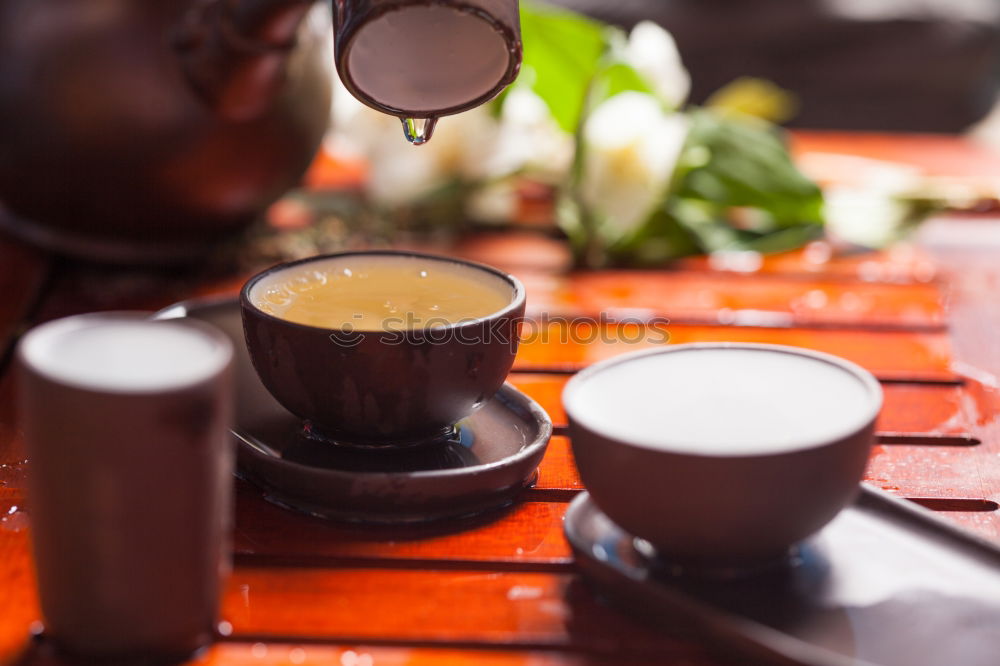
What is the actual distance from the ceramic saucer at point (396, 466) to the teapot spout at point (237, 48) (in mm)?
282

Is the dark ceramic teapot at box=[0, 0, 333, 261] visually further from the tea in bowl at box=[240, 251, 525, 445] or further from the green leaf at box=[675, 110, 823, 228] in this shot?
the green leaf at box=[675, 110, 823, 228]

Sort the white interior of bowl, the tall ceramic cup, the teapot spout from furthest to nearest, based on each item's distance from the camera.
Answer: the teapot spout → the white interior of bowl → the tall ceramic cup

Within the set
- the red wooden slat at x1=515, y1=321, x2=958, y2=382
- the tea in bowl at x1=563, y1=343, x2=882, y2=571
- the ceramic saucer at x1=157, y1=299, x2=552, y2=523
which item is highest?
the tea in bowl at x1=563, y1=343, x2=882, y2=571

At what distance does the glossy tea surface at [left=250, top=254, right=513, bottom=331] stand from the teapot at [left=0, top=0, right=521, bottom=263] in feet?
0.71

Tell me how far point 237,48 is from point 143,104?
92 millimetres

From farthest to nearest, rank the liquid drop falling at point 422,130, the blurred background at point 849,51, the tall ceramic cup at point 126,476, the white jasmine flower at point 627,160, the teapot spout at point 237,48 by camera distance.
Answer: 1. the blurred background at point 849,51
2. the white jasmine flower at point 627,160
3. the teapot spout at point 237,48
4. the liquid drop falling at point 422,130
5. the tall ceramic cup at point 126,476

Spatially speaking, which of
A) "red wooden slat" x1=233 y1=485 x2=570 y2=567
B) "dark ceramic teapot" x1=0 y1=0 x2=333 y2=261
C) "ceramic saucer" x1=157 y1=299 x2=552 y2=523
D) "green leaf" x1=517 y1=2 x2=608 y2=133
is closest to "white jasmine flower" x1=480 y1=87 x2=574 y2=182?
"green leaf" x1=517 y1=2 x2=608 y2=133

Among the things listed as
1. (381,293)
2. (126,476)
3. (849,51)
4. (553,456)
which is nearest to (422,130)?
(381,293)

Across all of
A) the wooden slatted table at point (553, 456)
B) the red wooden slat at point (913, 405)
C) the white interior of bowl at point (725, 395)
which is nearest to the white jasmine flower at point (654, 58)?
the wooden slatted table at point (553, 456)

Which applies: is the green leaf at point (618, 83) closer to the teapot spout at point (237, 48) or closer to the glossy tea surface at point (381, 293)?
the teapot spout at point (237, 48)

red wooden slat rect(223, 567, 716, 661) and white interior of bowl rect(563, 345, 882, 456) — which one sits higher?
white interior of bowl rect(563, 345, 882, 456)

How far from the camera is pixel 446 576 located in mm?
491

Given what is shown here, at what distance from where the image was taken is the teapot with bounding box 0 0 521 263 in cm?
81

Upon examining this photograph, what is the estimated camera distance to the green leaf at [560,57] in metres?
1.04
